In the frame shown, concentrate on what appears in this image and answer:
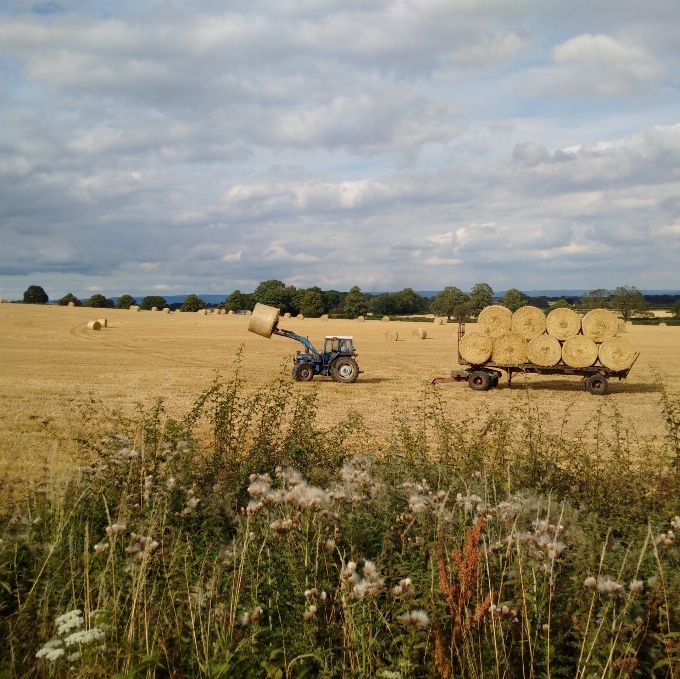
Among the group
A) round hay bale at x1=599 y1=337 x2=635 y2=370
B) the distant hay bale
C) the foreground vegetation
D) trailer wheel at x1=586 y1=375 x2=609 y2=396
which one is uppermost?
the distant hay bale

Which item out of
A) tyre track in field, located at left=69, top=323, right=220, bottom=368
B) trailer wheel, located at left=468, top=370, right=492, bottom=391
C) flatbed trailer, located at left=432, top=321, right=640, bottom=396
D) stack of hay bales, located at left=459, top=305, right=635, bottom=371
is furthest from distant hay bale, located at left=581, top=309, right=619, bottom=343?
tyre track in field, located at left=69, top=323, right=220, bottom=368

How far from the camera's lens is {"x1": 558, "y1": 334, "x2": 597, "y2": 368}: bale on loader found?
19172mm

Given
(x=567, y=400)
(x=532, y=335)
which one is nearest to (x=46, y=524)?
(x=567, y=400)

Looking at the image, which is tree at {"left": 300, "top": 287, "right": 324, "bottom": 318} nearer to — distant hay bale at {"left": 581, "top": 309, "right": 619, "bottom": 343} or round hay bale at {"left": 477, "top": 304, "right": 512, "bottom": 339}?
round hay bale at {"left": 477, "top": 304, "right": 512, "bottom": 339}

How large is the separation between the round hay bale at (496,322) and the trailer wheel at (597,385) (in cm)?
268

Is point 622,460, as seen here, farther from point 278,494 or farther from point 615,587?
point 278,494

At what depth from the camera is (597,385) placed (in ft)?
63.1

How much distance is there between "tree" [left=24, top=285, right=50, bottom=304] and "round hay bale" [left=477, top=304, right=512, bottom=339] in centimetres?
7078

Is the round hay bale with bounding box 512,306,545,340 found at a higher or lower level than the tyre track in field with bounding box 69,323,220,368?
higher

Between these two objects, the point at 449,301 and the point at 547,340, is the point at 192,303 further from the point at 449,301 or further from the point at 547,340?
the point at 547,340

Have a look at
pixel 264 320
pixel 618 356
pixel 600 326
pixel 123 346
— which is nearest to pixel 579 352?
pixel 600 326

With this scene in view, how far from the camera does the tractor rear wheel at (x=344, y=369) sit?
2061 centimetres

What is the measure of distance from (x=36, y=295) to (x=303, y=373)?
68.6 metres

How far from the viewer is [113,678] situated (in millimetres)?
3336
